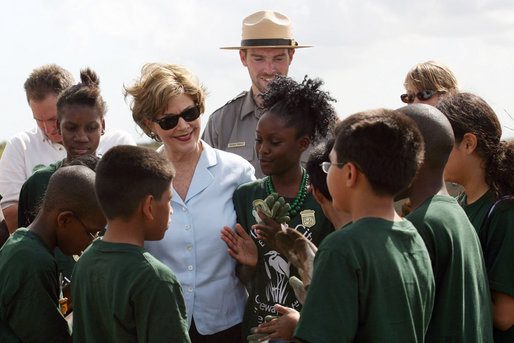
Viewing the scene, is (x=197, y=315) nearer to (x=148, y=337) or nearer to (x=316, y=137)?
(x=148, y=337)

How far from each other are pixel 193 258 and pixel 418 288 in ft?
5.54

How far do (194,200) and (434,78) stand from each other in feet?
9.50

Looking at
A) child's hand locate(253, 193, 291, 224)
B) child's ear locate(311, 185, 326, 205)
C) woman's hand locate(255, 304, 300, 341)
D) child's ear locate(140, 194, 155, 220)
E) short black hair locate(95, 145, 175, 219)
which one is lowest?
woman's hand locate(255, 304, 300, 341)

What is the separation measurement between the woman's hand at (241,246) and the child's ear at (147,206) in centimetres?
90

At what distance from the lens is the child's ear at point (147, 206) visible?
113 inches

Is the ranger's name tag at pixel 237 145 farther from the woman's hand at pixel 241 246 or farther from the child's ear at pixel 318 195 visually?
the child's ear at pixel 318 195

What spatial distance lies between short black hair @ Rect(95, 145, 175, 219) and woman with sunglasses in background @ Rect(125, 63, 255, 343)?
886 millimetres

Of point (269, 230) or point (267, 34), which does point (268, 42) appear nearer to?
point (267, 34)

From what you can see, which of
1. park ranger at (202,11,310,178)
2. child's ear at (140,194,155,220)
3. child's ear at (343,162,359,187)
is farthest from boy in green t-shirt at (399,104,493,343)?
park ranger at (202,11,310,178)

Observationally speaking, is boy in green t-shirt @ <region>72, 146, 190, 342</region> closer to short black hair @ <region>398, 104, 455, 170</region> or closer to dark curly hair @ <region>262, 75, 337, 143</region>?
dark curly hair @ <region>262, 75, 337, 143</region>

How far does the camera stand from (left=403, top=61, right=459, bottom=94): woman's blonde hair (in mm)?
5578

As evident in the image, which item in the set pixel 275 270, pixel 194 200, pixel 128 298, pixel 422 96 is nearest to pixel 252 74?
pixel 422 96

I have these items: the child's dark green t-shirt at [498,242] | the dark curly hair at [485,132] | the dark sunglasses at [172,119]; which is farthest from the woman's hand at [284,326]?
the dark sunglasses at [172,119]

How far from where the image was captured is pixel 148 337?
262cm
